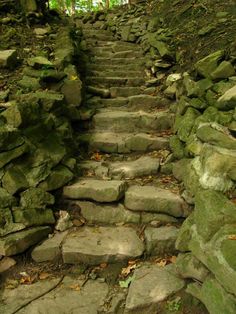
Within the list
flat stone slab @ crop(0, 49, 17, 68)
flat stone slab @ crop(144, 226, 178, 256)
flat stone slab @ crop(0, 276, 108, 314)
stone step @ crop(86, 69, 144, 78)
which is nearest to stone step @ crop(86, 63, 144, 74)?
stone step @ crop(86, 69, 144, 78)

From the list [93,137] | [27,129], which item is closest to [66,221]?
[27,129]

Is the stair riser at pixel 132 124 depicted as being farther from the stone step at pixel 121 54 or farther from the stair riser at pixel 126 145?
the stone step at pixel 121 54

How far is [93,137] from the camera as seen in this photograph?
533 centimetres

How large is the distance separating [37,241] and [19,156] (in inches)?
41.9

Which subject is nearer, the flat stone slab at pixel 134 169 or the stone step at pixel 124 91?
the flat stone slab at pixel 134 169

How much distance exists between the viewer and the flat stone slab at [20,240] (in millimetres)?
3543

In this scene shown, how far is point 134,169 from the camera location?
4547 millimetres

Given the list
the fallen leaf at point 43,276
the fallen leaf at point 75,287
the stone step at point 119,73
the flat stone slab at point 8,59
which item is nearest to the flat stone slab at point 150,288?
the fallen leaf at point 75,287

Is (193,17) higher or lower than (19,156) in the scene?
higher

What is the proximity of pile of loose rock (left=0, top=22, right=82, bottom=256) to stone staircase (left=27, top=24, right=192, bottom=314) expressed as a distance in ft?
0.81

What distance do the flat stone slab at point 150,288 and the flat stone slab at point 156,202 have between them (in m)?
0.71

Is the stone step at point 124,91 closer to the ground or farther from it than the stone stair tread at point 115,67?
closer to the ground

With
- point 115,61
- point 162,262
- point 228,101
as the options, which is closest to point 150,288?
point 162,262

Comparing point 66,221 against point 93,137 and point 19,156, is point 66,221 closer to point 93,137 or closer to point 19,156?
point 19,156
